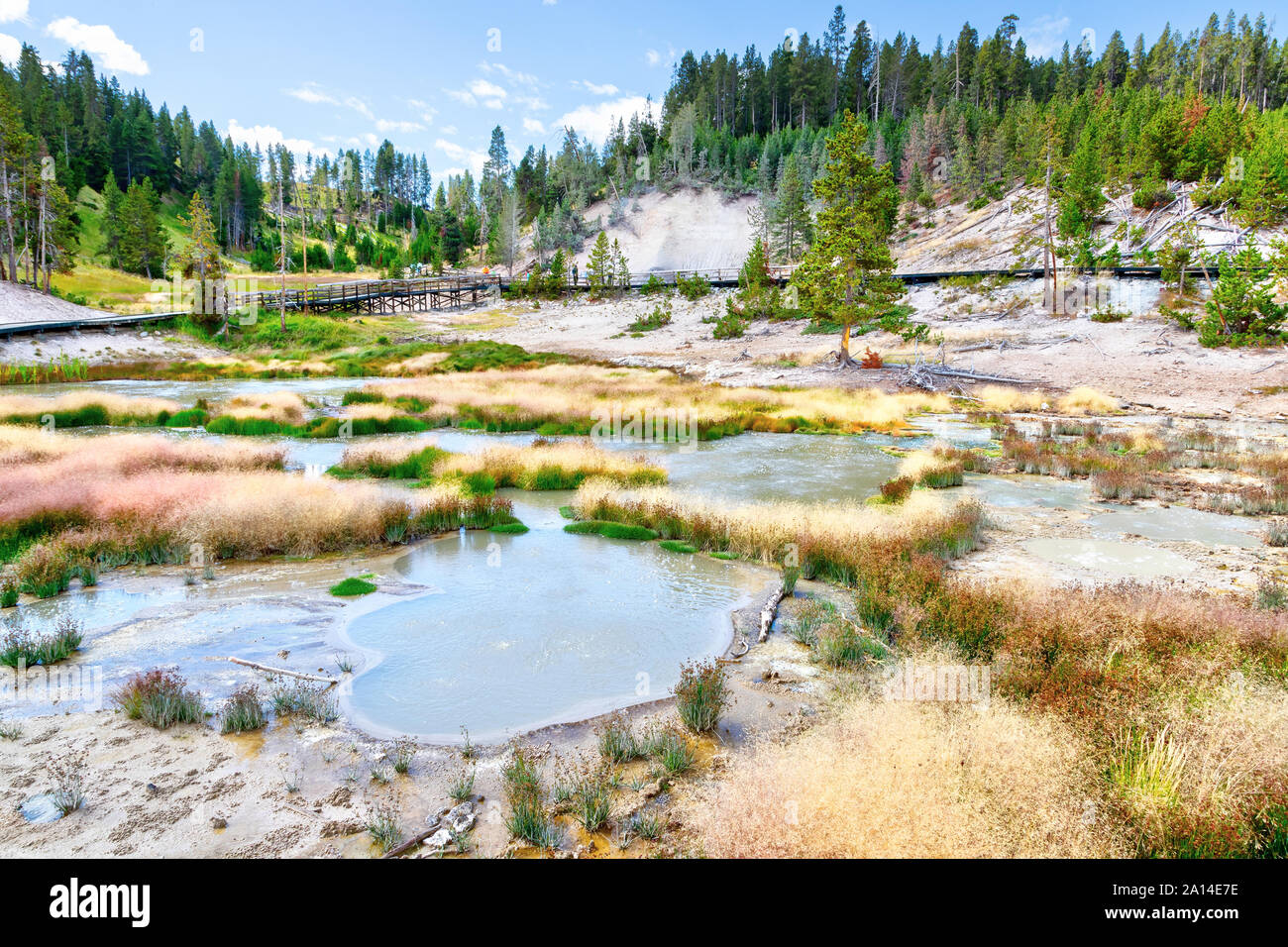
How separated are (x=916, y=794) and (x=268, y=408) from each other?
32.3 metres

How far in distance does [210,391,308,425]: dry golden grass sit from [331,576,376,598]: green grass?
1953 cm

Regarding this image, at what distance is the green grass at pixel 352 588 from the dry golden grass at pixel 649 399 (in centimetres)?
2003

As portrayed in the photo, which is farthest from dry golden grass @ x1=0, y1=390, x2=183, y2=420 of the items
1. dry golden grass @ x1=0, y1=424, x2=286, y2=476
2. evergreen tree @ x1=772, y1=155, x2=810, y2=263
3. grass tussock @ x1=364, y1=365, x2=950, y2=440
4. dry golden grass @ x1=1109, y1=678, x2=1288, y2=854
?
evergreen tree @ x1=772, y1=155, x2=810, y2=263

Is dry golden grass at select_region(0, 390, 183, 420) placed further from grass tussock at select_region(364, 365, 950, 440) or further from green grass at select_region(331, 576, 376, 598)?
green grass at select_region(331, 576, 376, 598)

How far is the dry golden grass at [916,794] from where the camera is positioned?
14.8 ft

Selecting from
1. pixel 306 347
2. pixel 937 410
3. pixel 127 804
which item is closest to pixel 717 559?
pixel 127 804

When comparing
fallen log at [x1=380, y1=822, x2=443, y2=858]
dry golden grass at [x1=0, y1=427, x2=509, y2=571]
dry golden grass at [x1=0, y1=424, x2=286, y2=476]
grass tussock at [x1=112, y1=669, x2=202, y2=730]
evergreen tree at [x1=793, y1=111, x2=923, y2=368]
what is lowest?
fallen log at [x1=380, y1=822, x2=443, y2=858]

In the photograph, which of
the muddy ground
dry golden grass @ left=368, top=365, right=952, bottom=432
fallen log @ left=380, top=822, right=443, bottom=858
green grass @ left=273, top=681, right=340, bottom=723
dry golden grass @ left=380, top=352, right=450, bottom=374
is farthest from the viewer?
dry golden grass @ left=380, top=352, right=450, bottom=374

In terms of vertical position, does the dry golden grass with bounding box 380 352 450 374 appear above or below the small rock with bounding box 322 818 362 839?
above

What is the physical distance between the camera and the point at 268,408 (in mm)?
30562

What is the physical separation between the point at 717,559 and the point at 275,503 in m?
9.06

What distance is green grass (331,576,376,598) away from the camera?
11.1 metres

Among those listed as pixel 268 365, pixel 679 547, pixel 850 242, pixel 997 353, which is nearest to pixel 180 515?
pixel 679 547

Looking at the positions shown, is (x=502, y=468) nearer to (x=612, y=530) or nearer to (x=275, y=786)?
(x=612, y=530)
